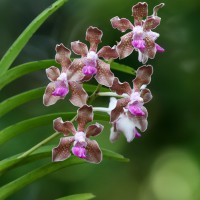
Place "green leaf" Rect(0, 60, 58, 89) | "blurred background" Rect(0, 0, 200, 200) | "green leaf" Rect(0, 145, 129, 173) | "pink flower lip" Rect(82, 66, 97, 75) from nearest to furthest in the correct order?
"pink flower lip" Rect(82, 66, 97, 75), "green leaf" Rect(0, 145, 129, 173), "green leaf" Rect(0, 60, 58, 89), "blurred background" Rect(0, 0, 200, 200)

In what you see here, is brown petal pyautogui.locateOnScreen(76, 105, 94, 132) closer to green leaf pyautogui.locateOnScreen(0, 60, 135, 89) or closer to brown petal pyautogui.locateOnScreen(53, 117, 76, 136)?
brown petal pyautogui.locateOnScreen(53, 117, 76, 136)

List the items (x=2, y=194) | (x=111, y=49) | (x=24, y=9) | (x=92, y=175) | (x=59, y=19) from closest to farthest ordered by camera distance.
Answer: (x=111, y=49)
(x=2, y=194)
(x=92, y=175)
(x=59, y=19)
(x=24, y=9)

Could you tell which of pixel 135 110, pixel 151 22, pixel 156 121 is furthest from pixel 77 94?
pixel 156 121

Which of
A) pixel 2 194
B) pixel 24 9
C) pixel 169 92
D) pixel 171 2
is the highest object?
pixel 24 9

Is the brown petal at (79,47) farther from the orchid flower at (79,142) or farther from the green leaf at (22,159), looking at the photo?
the green leaf at (22,159)

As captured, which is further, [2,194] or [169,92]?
[169,92]

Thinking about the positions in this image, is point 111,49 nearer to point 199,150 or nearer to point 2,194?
point 2,194

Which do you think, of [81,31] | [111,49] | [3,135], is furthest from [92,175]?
[111,49]

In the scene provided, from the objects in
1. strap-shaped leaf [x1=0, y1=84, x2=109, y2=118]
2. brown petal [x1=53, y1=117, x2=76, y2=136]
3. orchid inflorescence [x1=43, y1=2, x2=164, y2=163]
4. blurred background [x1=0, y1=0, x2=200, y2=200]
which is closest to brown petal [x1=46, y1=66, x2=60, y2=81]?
orchid inflorescence [x1=43, y1=2, x2=164, y2=163]
